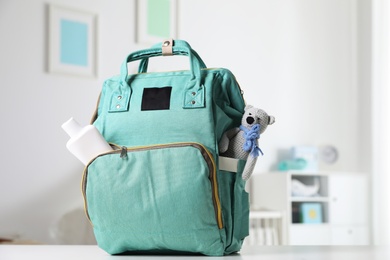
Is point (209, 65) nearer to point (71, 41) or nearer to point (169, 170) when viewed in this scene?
point (71, 41)

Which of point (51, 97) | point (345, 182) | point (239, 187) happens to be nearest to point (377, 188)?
point (345, 182)

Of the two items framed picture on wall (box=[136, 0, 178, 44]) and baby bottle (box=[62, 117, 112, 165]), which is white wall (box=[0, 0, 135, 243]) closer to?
framed picture on wall (box=[136, 0, 178, 44])

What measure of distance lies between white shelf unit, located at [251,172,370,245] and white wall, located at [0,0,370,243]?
21cm

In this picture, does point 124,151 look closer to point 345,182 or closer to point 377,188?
point 345,182

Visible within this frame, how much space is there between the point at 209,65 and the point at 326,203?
3.47 feet

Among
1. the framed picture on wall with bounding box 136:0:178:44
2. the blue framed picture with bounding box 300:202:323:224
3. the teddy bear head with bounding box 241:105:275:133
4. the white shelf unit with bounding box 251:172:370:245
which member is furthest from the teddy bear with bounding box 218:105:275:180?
the blue framed picture with bounding box 300:202:323:224

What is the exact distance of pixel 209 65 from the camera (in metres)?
3.44

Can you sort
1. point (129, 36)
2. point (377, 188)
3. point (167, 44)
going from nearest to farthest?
point (167, 44) → point (129, 36) → point (377, 188)

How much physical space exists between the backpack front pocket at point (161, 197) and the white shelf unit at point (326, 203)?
2.32 metres

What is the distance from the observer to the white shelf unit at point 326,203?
3371mm

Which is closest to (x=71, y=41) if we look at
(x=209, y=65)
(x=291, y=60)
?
(x=209, y=65)

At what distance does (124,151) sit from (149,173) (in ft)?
0.21

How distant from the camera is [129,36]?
3.15 m

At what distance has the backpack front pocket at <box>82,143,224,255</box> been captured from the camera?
3.39ft
